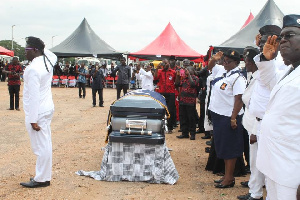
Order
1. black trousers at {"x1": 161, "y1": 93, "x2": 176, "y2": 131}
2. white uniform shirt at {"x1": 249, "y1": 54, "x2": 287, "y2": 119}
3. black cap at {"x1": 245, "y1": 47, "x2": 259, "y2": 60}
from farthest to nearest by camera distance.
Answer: black trousers at {"x1": 161, "y1": 93, "x2": 176, "y2": 131}
black cap at {"x1": 245, "y1": 47, "x2": 259, "y2": 60}
white uniform shirt at {"x1": 249, "y1": 54, "x2": 287, "y2": 119}

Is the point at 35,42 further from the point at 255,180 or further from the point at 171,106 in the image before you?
the point at 171,106

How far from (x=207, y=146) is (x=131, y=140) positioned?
11.3ft

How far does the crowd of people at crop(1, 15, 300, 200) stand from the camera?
2479mm

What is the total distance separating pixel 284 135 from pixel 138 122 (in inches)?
125

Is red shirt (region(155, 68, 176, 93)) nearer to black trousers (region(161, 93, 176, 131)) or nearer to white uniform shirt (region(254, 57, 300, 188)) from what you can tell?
black trousers (region(161, 93, 176, 131))

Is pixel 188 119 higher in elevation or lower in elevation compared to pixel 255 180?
higher

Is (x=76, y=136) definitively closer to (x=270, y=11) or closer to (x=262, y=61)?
(x=262, y=61)

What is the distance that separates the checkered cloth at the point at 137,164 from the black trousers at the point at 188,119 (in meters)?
3.58

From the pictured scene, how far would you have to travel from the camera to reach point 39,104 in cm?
500

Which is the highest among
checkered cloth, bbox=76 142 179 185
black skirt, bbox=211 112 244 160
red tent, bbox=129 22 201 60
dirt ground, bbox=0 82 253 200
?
red tent, bbox=129 22 201 60

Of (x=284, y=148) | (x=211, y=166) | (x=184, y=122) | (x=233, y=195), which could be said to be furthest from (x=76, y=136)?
(x=284, y=148)

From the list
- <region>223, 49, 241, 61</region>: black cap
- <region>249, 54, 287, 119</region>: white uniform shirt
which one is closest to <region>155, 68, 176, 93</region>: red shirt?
<region>223, 49, 241, 61</region>: black cap

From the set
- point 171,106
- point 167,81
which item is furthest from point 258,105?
point 171,106

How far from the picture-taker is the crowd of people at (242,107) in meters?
2.48
